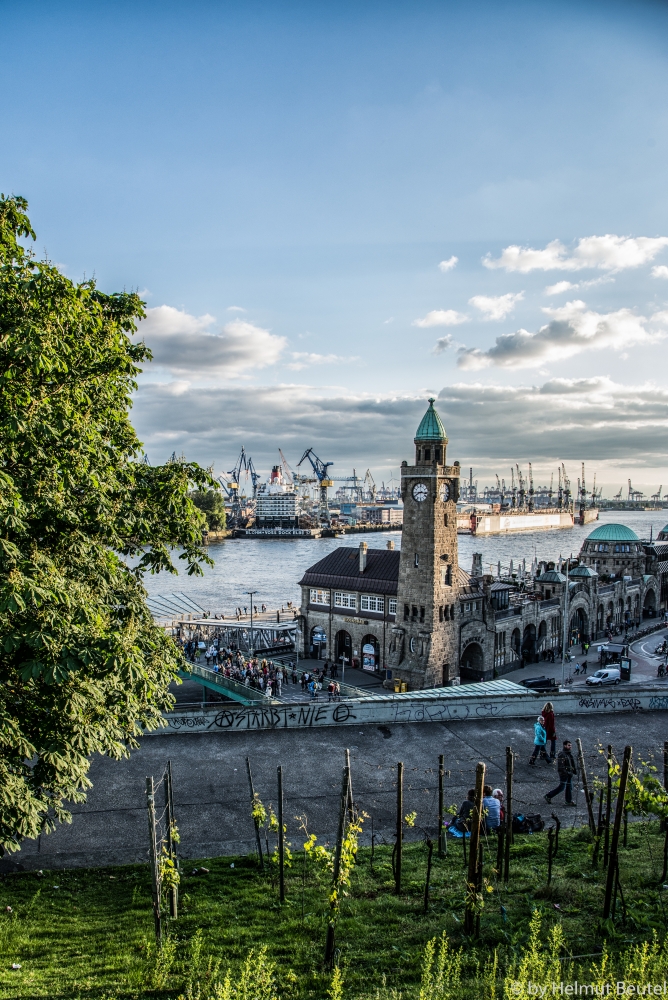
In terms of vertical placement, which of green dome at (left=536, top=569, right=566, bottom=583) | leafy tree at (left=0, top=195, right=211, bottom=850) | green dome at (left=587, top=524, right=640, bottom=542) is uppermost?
leafy tree at (left=0, top=195, right=211, bottom=850)

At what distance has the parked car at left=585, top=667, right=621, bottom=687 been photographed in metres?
39.1

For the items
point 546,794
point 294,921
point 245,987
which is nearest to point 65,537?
point 245,987

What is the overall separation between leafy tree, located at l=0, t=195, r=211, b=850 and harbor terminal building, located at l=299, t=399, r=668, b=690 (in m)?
28.7

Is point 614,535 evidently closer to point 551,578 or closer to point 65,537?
point 551,578

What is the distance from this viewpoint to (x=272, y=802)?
1446cm

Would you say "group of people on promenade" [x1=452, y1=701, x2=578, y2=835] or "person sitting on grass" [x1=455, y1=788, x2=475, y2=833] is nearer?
"person sitting on grass" [x1=455, y1=788, x2=475, y2=833]

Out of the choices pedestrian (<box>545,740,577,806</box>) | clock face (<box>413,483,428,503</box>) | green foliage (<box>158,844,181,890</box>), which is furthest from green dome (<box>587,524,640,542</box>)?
green foliage (<box>158,844,181,890</box>)

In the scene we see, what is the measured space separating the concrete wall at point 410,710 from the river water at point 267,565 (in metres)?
35.3

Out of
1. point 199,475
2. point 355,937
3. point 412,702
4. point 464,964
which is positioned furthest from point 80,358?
point 412,702

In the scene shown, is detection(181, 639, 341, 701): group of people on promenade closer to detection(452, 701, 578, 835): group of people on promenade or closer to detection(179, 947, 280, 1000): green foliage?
detection(452, 701, 578, 835): group of people on promenade

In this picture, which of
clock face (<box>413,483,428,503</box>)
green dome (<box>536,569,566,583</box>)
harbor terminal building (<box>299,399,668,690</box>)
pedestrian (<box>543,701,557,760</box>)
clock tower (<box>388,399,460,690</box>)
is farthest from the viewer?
green dome (<box>536,569,566,583</box>)

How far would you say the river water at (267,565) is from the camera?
83.5 meters

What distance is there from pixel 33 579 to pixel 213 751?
10.5m

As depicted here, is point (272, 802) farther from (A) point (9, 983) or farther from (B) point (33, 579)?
(B) point (33, 579)
